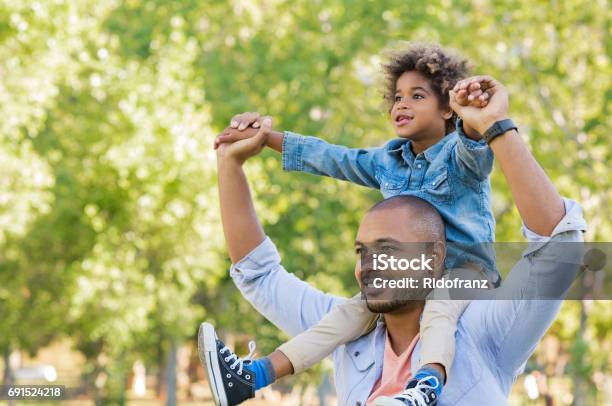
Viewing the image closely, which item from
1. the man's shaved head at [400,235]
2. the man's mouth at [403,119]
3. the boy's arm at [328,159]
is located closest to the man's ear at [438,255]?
the man's shaved head at [400,235]

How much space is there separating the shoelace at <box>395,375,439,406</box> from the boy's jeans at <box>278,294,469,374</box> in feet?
0.42

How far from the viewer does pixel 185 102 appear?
49.6ft

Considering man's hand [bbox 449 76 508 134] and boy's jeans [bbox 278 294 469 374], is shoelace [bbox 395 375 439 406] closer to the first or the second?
boy's jeans [bbox 278 294 469 374]

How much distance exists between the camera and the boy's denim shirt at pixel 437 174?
3225 mm

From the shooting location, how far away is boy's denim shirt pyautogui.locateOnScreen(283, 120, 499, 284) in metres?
3.22

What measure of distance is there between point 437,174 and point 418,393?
0.94m

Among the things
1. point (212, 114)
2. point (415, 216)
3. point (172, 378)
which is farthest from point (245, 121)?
point (172, 378)

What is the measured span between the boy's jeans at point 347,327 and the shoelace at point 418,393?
0.13 metres

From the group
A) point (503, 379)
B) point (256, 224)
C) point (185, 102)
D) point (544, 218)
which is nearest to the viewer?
point (544, 218)

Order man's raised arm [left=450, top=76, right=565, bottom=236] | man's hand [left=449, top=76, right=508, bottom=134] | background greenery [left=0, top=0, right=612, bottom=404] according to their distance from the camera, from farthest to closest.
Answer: background greenery [left=0, top=0, right=612, bottom=404]
man's hand [left=449, top=76, right=508, bottom=134]
man's raised arm [left=450, top=76, right=565, bottom=236]

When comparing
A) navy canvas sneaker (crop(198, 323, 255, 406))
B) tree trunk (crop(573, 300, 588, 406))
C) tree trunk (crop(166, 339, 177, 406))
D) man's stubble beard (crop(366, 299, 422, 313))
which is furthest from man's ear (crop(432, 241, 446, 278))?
tree trunk (crop(166, 339, 177, 406))

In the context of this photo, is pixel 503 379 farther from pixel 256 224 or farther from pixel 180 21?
pixel 180 21

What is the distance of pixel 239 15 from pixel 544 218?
1523 cm

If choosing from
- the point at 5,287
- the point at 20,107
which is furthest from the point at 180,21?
the point at 5,287
